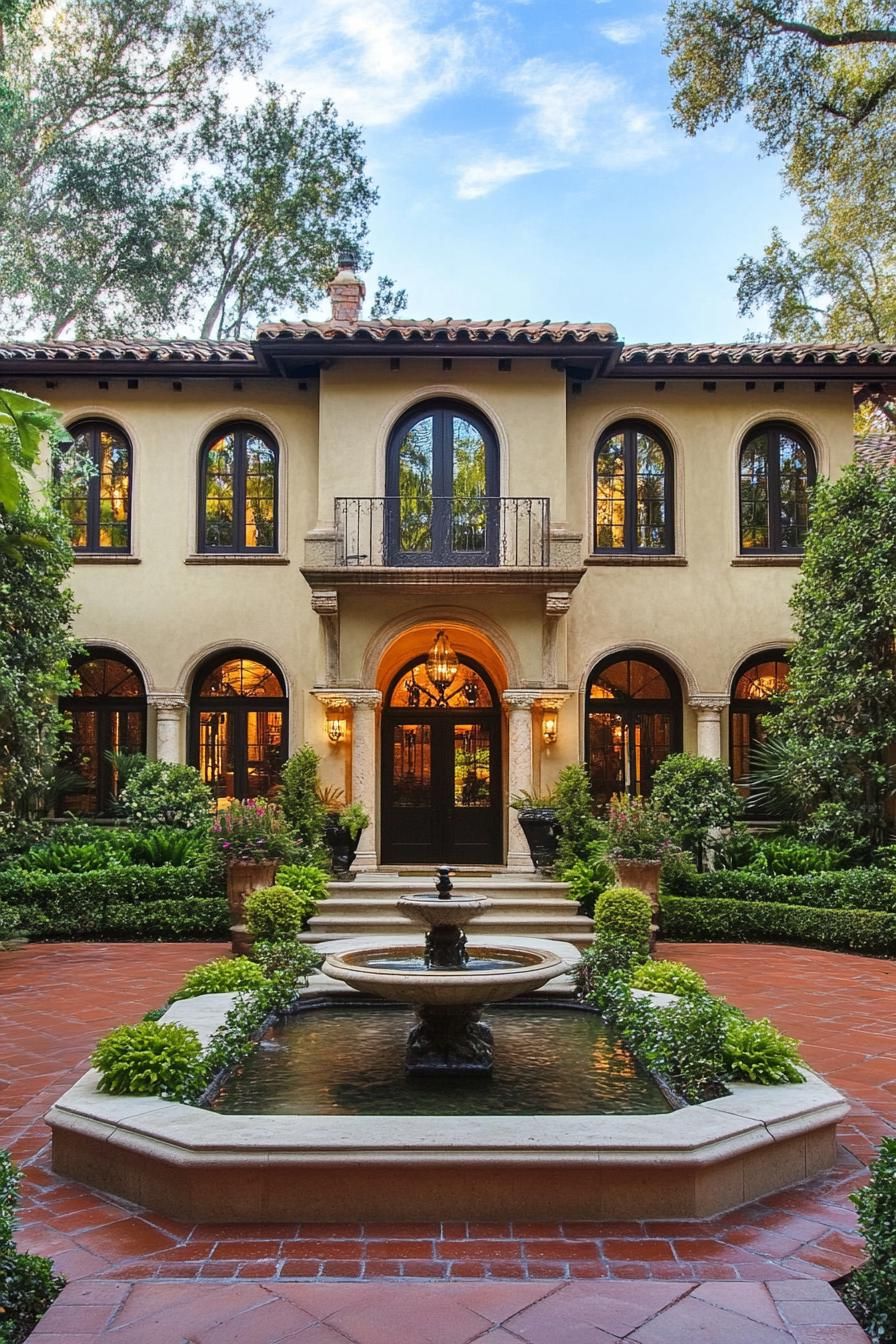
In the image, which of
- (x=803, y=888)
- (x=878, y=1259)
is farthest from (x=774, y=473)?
(x=878, y=1259)

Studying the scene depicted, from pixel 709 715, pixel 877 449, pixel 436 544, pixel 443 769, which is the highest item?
pixel 877 449

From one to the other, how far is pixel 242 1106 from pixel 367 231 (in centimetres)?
2498

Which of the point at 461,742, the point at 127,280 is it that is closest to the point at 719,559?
the point at 461,742

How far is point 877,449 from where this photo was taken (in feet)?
62.8

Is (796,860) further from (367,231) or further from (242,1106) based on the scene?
(367,231)

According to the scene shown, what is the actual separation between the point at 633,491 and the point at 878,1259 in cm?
1385

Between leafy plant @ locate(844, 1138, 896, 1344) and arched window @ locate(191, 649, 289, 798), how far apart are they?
13031mm

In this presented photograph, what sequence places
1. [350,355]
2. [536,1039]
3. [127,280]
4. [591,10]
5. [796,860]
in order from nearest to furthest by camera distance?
[536,1039], [796,860], [350,355], [591,10], [127,280]

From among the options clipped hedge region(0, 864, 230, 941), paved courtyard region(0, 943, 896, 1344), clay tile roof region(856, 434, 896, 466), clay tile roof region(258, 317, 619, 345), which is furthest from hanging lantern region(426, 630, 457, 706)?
paved courtyard region(0, 943, 896, 1344)

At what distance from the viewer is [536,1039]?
7906 millimetres

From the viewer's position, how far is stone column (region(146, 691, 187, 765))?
16.2 metres

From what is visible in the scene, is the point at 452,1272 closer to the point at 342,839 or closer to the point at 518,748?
the point at 342,839

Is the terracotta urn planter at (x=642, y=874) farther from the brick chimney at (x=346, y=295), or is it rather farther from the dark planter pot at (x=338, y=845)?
the brick chimney at (x=346, y=295)

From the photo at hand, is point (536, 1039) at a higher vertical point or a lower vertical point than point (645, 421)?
lower
